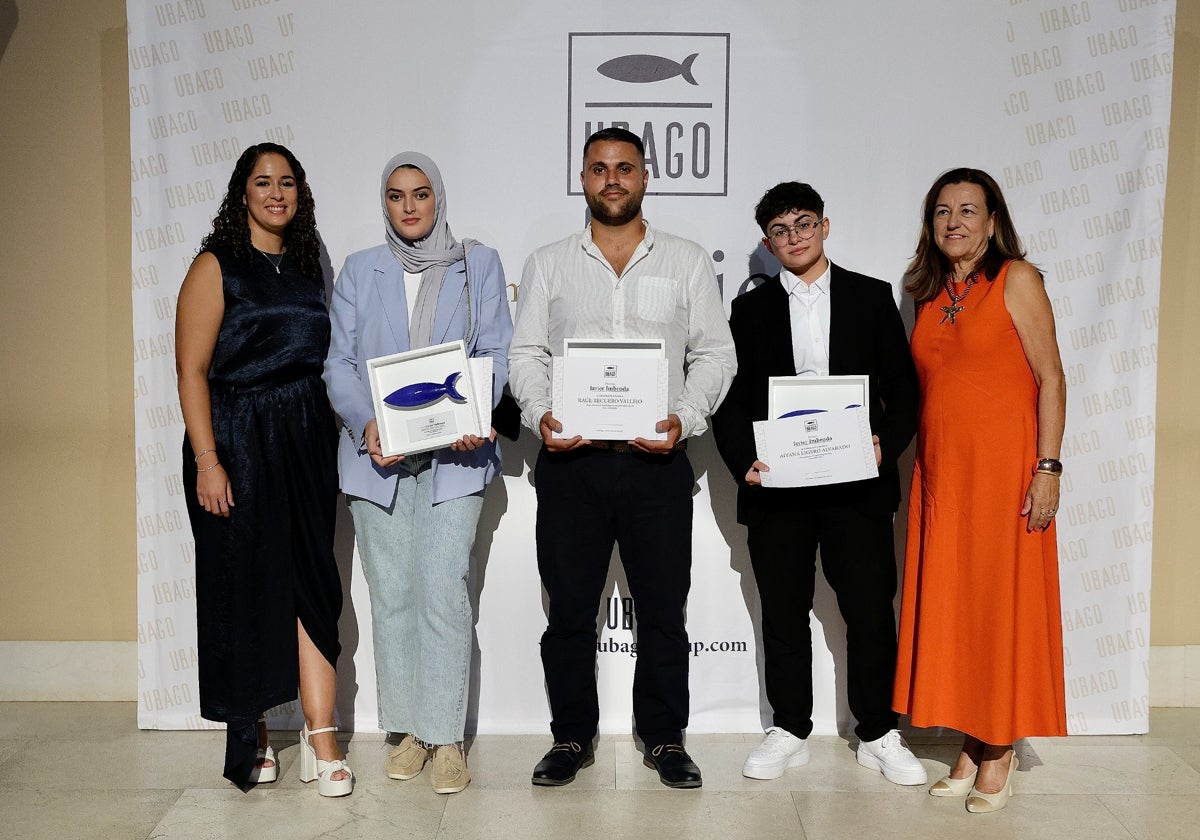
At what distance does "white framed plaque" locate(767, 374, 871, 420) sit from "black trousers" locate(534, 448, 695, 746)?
0.34 meters

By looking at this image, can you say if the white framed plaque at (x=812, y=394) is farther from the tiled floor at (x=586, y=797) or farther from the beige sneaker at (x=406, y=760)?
the beige sneaker at (x=406, y=760)

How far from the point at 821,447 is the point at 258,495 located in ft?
5.29

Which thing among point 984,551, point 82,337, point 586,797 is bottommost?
point 586,797

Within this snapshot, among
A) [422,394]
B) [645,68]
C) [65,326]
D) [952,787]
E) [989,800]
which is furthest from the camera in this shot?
[65,326]

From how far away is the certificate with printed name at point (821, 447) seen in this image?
286 centimetres

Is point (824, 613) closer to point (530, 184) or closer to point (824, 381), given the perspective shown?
point (824, 381)

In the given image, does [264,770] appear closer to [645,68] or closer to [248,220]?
[248,220]

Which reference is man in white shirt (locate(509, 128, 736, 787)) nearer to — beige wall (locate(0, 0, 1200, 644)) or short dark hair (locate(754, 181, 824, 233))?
short dark hair (locate(754, 181, 824, 233))

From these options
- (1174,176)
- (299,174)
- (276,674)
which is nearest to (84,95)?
(299,174)

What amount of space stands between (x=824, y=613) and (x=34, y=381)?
3041mm

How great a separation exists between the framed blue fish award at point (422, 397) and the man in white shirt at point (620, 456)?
23 centimetres

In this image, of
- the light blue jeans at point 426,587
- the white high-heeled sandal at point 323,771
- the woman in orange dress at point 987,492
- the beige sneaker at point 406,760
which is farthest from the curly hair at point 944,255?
the white high-heeled sandal at point 323,771

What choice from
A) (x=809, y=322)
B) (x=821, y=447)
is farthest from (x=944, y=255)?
(x=821, y=447)

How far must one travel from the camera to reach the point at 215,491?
292 cm
